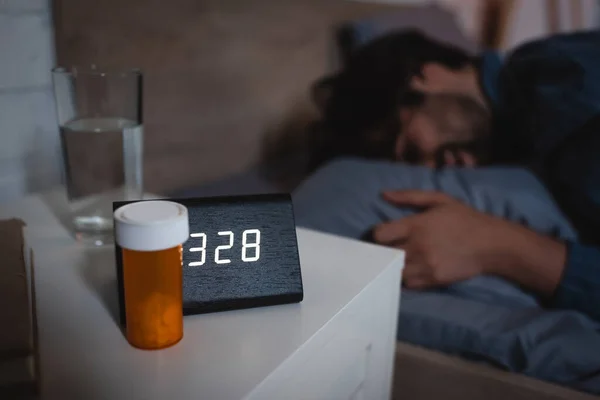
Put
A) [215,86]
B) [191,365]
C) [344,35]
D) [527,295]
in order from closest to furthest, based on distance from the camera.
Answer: [191,365] → [527,295] → [215,86] → [344,35]

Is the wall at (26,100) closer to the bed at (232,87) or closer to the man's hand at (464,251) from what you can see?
the bed at (232,87)

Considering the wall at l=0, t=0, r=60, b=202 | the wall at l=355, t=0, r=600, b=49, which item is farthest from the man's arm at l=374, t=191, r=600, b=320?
the wall at l=355, t=0, r=600, b=49

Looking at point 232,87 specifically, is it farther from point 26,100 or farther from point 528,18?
point 528,18

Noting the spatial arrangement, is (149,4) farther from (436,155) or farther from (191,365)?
(191,365)

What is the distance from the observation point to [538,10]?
2025 millimetres

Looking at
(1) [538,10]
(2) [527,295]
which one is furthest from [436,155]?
(1) [538,10]

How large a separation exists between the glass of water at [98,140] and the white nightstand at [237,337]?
0.04 metres

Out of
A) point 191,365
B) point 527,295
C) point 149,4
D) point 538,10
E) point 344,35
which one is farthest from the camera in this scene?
point 538,10

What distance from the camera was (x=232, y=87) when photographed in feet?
3.40

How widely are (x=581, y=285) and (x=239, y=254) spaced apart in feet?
1.47

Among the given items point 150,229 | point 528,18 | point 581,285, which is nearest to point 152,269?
point 150,229

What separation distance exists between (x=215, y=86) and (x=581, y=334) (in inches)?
26.7

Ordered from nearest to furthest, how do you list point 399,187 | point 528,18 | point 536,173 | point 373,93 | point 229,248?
point 229,248
point 399,187
point 536,173
point 373,93
point 528,18

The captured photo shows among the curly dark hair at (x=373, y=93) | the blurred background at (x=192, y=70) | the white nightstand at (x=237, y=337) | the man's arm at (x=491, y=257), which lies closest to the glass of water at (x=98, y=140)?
the white nightstand at (x=237, y=337)
